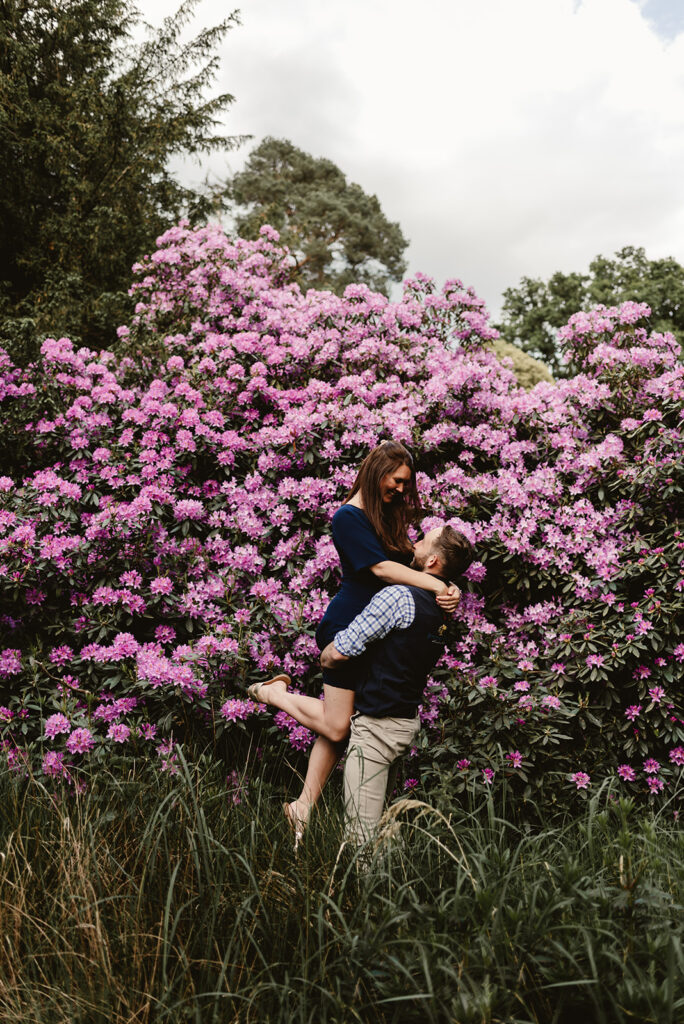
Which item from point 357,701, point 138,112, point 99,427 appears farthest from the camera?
point 138,112

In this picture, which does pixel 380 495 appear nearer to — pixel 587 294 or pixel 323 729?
pixel 323 729

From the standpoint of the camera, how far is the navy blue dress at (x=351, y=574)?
2711mm

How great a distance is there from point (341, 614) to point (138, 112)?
10.3 metres

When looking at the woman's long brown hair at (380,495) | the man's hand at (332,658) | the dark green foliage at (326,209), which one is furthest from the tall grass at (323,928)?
the dark green foliage at (326,209)

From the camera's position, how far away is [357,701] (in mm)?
2646

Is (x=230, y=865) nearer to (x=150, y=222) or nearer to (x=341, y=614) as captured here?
(x=341, y=614)

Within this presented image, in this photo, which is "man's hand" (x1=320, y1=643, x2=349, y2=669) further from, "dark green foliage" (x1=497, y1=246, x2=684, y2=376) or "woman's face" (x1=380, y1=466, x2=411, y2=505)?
"dark green foliage" (x1=497, y1=246, x2=684, y2=376)

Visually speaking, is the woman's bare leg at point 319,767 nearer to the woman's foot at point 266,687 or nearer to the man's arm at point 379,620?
the woman's foot at point 266,687

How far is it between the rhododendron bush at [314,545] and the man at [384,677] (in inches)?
15.0

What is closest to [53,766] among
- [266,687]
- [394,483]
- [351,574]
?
[266,687]

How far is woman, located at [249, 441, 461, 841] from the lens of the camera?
2705mm

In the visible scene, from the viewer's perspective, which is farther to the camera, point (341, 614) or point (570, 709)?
point (570, 709)

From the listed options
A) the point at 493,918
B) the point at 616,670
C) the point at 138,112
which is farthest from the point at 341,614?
the point at 138,112

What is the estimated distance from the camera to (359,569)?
2.72 meters
